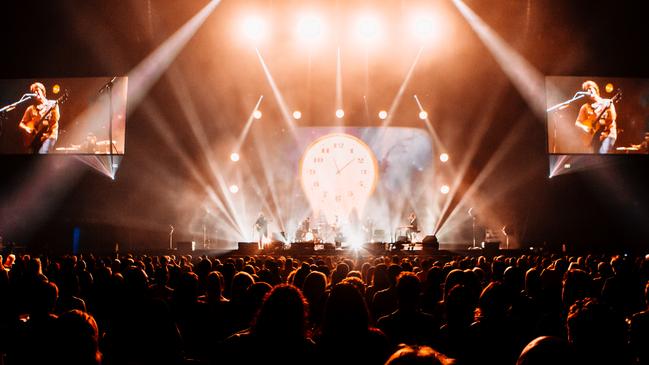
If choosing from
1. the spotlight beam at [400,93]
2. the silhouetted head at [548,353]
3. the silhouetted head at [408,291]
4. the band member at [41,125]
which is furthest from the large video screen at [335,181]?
the silhouetted head at [548,353]

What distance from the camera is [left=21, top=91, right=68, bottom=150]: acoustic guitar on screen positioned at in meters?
19.0

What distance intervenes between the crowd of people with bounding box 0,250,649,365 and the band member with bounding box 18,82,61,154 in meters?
13.8

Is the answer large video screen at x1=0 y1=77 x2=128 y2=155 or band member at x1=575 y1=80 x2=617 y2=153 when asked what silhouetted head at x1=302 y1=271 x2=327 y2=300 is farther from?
band member at x1=575 y1=80 x2=617 y2=153

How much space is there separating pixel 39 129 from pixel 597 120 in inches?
768

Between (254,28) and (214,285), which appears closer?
(214,285)

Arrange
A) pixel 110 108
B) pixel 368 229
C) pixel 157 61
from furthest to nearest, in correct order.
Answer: pixel 368 229 → pixel 157 61 → pixel 110 108

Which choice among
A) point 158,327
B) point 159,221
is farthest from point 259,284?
point 159,221

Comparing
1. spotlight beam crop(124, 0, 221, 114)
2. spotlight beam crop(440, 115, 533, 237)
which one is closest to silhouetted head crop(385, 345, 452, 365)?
spotlight beam crop(124, 0, 221, 114)

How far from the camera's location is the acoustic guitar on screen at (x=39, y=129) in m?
19.0

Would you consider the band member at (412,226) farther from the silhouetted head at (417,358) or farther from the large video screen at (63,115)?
the silhouetted head at (417,358)

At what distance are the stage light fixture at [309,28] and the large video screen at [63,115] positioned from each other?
255 inches

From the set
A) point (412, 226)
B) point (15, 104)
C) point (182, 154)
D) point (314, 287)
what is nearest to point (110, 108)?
point (182, 154)

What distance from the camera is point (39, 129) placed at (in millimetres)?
19031

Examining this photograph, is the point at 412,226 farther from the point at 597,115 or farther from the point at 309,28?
the point at 309,28
